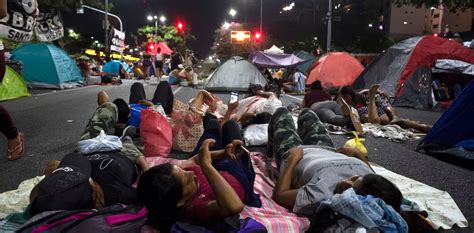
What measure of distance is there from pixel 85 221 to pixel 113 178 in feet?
2.16

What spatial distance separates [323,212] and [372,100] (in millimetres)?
4829

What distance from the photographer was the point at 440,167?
14.0 feet

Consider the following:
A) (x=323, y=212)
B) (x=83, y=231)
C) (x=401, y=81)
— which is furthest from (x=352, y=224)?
(x=401, y=81)

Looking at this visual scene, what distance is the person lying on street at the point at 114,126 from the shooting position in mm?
3359

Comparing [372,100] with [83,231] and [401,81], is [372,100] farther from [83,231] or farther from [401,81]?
[83,231]

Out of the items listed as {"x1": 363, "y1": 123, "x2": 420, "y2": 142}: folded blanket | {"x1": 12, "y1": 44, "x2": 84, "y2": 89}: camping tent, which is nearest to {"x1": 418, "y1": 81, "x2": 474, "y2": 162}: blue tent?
{"x1": 363, "y1": 123, "x2": 420, "y2": 142}: folded blanket

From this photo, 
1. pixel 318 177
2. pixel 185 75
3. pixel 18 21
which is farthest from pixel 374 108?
pixel 18 21

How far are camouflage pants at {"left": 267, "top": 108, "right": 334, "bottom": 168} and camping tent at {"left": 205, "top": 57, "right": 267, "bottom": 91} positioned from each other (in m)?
10.1

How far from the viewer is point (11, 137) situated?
4.05m

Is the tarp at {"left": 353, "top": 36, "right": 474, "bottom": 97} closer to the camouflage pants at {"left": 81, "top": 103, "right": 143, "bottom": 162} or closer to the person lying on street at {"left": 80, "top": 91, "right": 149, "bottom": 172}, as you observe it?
the person lying on street at {"left": 80, "top": 91, "right": 149, "bottom": 172}

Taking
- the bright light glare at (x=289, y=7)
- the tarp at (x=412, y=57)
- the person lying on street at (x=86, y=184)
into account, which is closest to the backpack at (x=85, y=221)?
the person lying on street at (x=86, y=184)

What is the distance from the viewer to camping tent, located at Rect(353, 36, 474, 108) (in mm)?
9953

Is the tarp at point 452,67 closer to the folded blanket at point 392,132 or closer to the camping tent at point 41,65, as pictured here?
the folded blanket at point 392,132

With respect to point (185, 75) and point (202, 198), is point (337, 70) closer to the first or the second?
point (185, 75)
